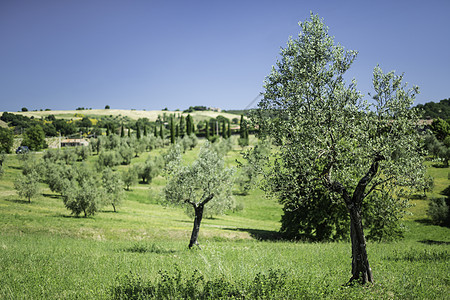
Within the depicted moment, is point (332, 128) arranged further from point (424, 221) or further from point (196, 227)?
point (424, 221)

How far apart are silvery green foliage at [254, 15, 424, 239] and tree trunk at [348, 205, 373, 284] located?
0.90 m

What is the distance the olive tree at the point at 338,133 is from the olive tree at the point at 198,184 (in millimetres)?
10991

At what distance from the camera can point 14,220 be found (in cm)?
3133

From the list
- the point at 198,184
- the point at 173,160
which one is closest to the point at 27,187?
the point at 173,160

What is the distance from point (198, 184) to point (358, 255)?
14.1 metres

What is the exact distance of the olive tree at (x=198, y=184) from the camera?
22172 mm

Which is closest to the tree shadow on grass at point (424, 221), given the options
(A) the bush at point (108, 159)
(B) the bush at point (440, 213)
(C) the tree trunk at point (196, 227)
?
Result: (B) the bush at point (440, 213)

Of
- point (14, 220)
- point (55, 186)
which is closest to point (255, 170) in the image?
point (14, 220)

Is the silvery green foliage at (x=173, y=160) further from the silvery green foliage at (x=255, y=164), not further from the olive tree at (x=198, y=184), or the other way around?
the silvery green foliage at (x=255, y=164)

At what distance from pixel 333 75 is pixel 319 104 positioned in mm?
1646

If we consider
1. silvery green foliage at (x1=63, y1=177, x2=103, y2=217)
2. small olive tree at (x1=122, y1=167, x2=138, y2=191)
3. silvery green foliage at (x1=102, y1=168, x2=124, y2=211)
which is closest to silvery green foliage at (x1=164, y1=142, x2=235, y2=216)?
silvery green foliage at (x1=63, y1=177, x2=103, y2=217)

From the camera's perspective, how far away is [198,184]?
22.4 meters

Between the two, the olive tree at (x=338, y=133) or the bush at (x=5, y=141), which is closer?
the olive tree at (x=338, y=133)

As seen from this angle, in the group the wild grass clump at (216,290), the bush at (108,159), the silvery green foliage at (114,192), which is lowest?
the silvery green foliage at (114,192)
